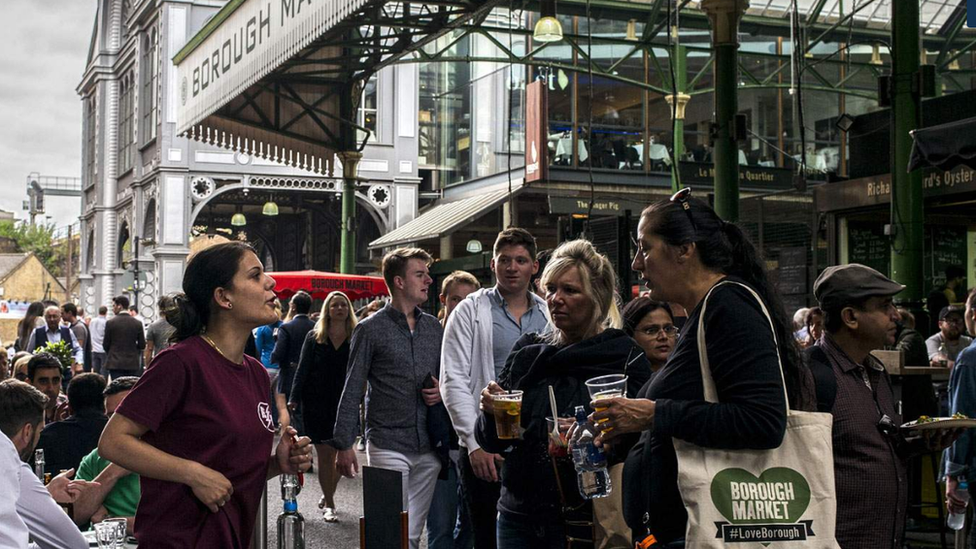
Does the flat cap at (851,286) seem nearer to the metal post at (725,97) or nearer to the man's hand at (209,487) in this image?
the man's hand at (209,487)

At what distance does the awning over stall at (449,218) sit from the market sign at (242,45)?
8.38 m

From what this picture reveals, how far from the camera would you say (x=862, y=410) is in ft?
12.7

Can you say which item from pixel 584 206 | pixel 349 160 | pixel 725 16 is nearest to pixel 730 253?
pixel 725 16

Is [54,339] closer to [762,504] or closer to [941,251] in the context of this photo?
[941,251]

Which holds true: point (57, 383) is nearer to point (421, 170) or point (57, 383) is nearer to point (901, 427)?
point (901, 427)

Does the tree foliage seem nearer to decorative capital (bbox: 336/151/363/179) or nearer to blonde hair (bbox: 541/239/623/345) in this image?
decorative capital (bbox: 336/151/363/179)

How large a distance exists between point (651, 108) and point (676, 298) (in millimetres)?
23798

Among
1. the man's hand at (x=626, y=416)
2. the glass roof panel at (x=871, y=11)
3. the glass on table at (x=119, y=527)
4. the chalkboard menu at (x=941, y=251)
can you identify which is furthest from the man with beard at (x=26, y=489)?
the glass roof panel at (x=871, y=11)

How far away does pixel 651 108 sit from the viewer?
87.1 ft

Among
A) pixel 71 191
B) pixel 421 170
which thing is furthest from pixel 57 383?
pixel 71 191

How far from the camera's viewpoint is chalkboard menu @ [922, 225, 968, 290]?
44.8 feet

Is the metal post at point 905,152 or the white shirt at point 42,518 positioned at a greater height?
the metal post at point 905,152

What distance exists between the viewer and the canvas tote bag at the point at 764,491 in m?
2.93

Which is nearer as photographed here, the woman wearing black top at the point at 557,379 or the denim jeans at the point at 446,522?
the woman wearing black top at the point at 557,379
